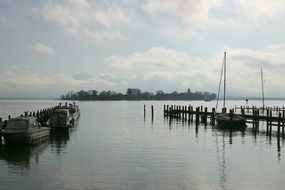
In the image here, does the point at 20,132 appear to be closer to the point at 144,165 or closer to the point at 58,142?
the point at 58,142

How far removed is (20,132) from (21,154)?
350 cm

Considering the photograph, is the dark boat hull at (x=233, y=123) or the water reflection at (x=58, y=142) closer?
the water reflection at (x=58, y=142)

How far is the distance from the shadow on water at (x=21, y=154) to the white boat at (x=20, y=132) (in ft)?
1.80

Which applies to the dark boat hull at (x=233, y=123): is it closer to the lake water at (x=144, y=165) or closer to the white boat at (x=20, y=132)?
Result: the lake water at (x=144, y=165)

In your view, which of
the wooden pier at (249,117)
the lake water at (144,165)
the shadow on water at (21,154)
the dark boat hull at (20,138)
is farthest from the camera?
the wooden pier at (249,117)

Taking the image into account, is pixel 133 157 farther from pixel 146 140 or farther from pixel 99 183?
pixel 146 140


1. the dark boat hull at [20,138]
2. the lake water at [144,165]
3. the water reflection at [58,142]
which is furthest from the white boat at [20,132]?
the water reflection at [58,142]

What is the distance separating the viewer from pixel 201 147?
3878 centimetres

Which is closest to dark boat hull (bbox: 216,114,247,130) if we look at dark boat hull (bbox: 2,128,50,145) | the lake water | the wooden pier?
the wooden pier

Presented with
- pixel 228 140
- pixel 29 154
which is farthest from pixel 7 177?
pixel 228 140

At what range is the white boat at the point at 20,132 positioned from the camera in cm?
3531

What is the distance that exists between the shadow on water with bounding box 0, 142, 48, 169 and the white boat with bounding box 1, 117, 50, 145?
55 centimetres

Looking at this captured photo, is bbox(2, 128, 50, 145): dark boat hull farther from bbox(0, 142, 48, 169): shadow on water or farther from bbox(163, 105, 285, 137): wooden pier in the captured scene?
bbox(163, 105, 285, 137): wooden pier

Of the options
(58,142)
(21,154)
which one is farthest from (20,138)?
(58,142)
